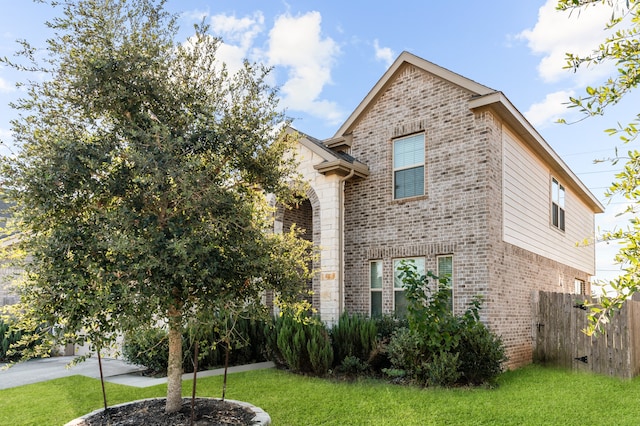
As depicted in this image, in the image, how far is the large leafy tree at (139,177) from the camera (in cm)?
Result: 493

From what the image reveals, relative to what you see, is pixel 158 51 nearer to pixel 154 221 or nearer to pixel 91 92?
pixel 91 92

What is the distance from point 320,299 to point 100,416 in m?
6.75

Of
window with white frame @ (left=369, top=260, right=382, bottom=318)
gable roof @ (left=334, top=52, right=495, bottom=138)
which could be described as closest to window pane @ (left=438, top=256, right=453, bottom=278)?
window with white frame @ (left=369, top=260, right=382, bottom=318)

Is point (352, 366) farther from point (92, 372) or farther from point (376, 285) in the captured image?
point (92, 372)

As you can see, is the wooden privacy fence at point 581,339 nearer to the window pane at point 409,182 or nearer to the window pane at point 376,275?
the window pane at point 376,275

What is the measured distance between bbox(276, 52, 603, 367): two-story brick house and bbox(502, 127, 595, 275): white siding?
0.17 ft

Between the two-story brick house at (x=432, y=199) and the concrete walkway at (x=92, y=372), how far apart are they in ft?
10.3

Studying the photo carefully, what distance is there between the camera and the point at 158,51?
5.64 m

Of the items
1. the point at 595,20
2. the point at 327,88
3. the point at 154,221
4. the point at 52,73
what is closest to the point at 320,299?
the point at 327,88

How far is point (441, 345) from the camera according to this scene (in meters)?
9.16

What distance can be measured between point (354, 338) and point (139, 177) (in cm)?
671

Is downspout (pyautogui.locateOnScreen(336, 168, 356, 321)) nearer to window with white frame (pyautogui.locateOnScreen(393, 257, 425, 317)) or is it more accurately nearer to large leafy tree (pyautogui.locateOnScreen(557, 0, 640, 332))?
window with white frame (pyautogui.locateOnScreen(393, 257, 425, 317))

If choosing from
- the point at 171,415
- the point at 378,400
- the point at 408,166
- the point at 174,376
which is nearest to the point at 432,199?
the point at 408,166

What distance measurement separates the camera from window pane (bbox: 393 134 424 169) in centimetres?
1204
